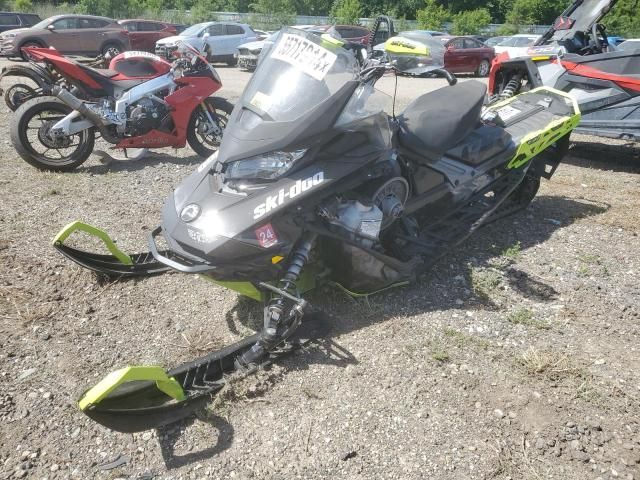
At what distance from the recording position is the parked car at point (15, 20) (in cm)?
2122

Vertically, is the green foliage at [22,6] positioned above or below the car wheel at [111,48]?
above

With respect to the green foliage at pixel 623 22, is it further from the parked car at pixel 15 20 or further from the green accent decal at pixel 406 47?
the green accent decal at pixel 406 47

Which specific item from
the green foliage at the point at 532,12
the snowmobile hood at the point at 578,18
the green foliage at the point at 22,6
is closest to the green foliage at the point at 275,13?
the green foliage at the point at 22,6

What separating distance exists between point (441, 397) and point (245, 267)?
4.11 feet

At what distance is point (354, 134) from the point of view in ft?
9.84

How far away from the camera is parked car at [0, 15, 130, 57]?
1738cm

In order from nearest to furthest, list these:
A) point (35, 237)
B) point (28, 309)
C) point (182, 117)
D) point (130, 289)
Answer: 1. point (28, 309)
2. point (130, 289)
3. point (35, 237)
4. point (182, 117)

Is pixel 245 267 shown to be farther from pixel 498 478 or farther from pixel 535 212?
pixel 535 212

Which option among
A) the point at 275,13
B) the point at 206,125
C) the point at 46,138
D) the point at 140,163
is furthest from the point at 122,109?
the point at 275,13

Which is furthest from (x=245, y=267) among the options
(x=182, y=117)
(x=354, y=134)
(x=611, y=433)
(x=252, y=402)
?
(x=182, y=117)

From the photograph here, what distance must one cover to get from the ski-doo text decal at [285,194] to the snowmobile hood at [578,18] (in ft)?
20.1

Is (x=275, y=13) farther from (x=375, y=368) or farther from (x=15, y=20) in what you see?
(x=375, y=368)

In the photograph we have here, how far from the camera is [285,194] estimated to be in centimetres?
275

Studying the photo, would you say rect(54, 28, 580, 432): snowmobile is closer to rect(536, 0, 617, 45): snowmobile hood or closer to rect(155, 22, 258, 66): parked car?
rect(536, 0, 617, 45): snowmobile hood
